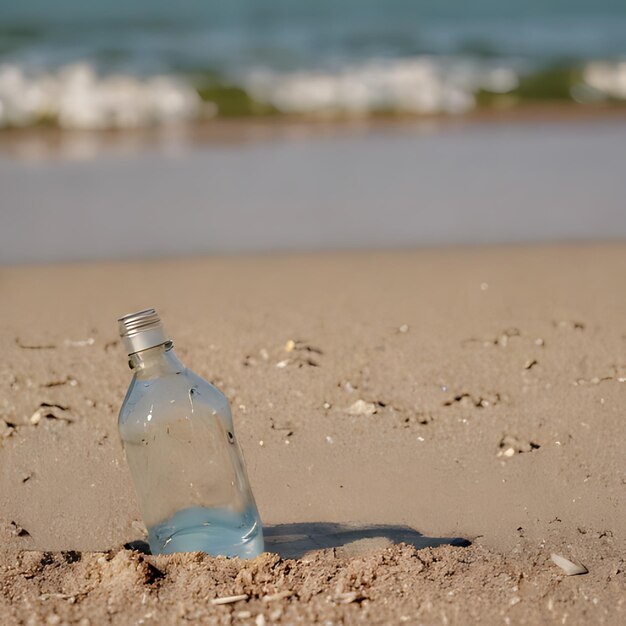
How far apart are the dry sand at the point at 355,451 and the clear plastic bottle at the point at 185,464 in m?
0.08

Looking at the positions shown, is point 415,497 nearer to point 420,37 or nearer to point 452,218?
point 452,218

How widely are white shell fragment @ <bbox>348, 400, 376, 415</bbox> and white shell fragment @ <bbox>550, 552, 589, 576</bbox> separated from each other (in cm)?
69

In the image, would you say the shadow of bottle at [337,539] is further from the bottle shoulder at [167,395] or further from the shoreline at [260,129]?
the shoreline at [260,129]

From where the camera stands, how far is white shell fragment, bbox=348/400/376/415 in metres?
2.37

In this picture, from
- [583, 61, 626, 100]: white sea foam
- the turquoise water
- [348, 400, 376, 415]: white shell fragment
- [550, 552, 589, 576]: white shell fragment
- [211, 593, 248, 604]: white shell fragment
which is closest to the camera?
[211, 593, 248, 604]: white shell fragment

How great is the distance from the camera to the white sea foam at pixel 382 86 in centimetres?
966

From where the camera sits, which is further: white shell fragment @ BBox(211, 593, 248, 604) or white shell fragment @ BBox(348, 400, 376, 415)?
white shell fragment @ BBox(348, 400, 376, 415)

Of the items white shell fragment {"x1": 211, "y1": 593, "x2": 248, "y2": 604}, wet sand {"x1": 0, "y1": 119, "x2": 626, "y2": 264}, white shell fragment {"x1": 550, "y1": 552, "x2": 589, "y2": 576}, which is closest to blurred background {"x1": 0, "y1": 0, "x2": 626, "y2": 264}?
wet sand {"x1": 0, "y1": 119, "x2": 626, "y2": 264}

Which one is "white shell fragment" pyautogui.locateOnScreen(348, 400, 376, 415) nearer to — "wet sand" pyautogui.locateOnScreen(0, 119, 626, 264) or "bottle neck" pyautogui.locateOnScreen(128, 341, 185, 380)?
"bottle neck" pyautogui.locateOnScreen(128, 341, 185, 380)

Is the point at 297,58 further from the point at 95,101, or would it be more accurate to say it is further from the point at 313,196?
the point at 313,196

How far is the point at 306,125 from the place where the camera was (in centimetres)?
917

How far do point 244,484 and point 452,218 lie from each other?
3.28 metres

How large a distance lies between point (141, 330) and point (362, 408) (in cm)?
87

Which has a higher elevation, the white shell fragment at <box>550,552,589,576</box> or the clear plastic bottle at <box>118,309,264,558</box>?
the clear plastic bottle at <box>118,309,264,558</box>
